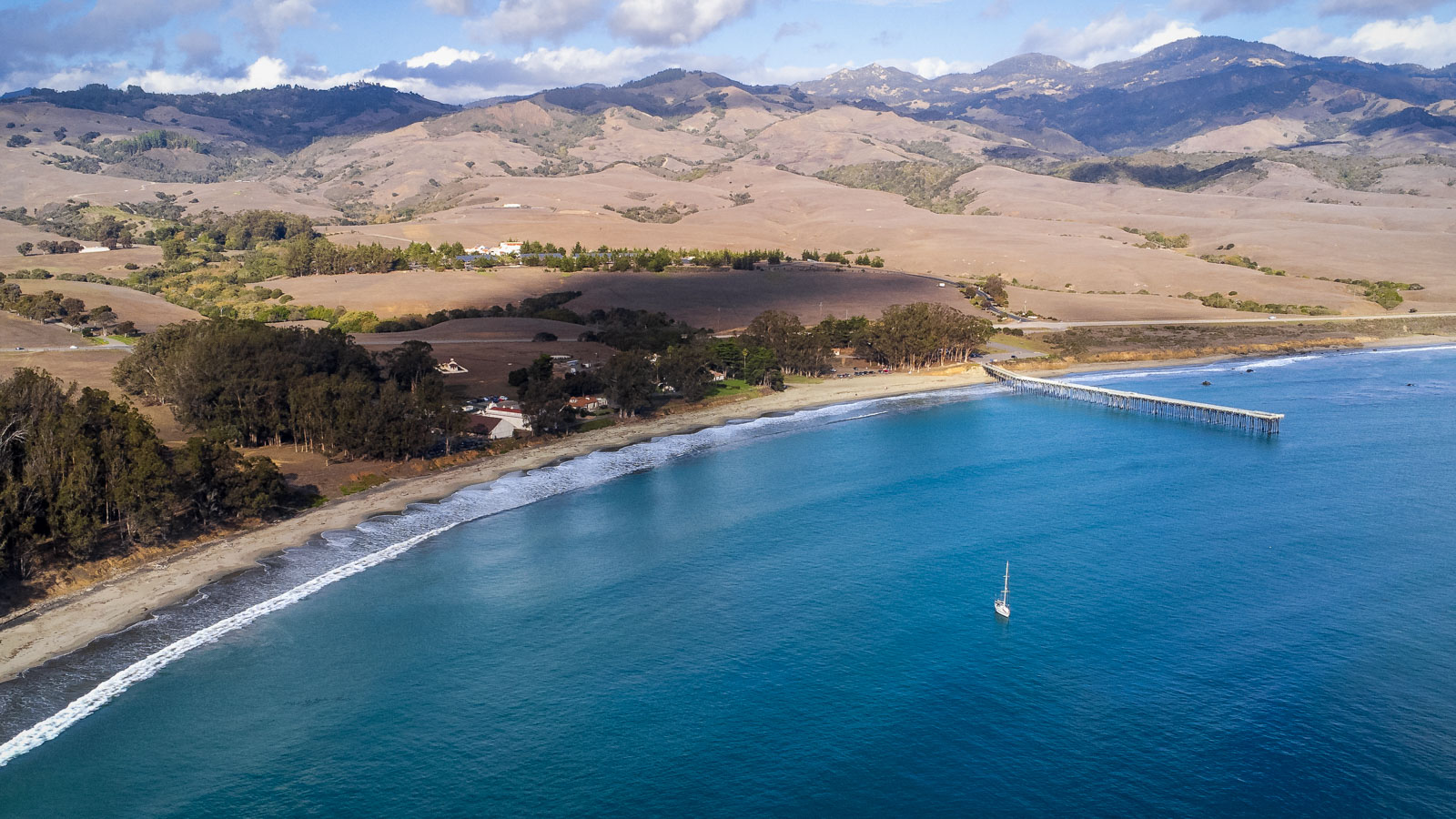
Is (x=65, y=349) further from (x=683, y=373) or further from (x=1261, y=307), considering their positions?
(x=1261, y=307)

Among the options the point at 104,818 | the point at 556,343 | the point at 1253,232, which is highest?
the point at 1253,232

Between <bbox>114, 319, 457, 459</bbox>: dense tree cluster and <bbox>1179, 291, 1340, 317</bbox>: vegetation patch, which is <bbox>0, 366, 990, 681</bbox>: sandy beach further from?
<bbox>1179, 291, 1340, 317</bbox>: vegetation patch

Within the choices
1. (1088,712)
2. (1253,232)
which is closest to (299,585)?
(1088,712)

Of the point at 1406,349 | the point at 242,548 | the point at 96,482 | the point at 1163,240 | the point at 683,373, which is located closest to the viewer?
the point at 96,482

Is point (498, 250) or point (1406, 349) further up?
point (498, 250)

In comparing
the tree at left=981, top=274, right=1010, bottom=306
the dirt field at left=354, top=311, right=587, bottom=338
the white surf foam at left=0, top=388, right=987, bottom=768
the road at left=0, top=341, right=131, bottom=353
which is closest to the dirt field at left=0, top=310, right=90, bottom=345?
the road at left=0, top=341, right=131, bottom=353

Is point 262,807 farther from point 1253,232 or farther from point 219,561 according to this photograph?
point 1253,232

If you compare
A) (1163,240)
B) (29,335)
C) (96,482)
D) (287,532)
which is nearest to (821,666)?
(287,532)
